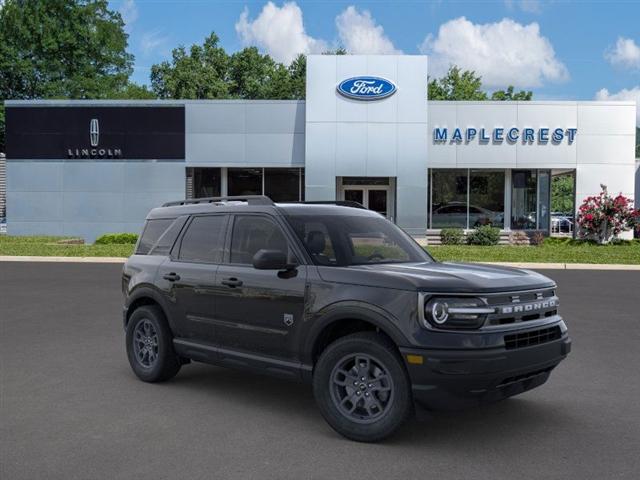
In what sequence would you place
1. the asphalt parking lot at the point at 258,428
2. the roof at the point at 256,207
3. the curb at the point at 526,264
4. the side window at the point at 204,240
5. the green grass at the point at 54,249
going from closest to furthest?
1. the asphalt parking lot at the point at 258,428
2. the roof at the point at 256,207
3. the side window at the point at 204,240
4. the curb at the point at 526,264
5. the green grass at the point at 54,249

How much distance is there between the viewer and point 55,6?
53.3m

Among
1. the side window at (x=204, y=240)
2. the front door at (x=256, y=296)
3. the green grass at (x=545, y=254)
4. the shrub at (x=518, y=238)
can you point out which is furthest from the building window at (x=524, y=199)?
the front door at (x=256, y=296)

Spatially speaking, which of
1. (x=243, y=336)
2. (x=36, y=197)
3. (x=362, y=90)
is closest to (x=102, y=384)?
(x=243, y=336)

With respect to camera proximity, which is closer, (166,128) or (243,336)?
(243,336)

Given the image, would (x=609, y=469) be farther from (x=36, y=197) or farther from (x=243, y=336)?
(x=36, y=197)

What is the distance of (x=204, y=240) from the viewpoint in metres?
6.61

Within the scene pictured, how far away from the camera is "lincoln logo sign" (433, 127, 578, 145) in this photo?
28656 millimetres

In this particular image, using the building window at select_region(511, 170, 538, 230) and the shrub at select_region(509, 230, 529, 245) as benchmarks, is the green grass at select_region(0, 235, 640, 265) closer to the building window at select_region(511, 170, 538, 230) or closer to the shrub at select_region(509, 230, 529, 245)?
the shrub at select_region(509, 230, 529, 245)

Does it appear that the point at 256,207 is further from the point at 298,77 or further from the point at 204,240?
the point at 298,77

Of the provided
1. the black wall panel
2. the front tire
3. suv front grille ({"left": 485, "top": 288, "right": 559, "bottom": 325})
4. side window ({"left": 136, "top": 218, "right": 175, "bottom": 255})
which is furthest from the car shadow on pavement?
the black wall panel

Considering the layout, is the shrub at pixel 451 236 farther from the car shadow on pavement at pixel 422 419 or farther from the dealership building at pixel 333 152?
the car shadow on pavement at pixel 422 419

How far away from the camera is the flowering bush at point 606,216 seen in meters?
26.8

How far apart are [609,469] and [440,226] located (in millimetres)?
25968

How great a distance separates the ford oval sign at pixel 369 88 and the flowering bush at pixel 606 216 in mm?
9070
